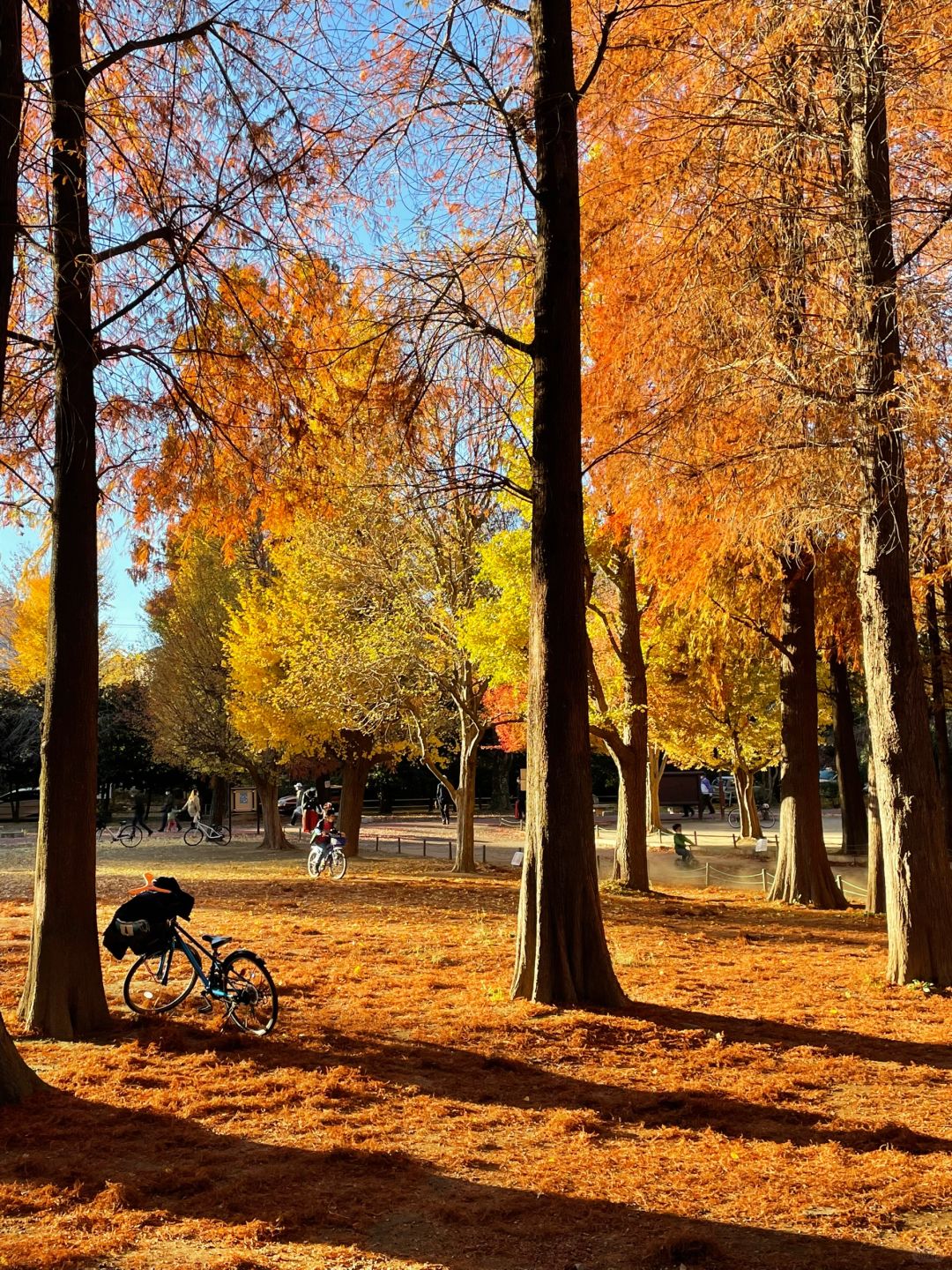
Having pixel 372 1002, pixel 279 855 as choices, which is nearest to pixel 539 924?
pixel 372 1002

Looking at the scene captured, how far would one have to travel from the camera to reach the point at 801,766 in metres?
16.7

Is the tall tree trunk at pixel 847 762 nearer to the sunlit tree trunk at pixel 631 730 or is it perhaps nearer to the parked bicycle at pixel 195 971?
the sunlit tree trunk at pixel 631 730

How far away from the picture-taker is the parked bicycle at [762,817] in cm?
4183

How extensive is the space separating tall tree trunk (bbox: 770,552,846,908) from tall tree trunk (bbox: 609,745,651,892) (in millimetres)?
2452

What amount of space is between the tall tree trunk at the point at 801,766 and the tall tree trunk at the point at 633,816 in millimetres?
2452

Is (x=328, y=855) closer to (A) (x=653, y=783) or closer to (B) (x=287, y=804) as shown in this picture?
(A) (x=653, y=783)

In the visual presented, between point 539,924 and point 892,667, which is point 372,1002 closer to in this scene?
point 539,924

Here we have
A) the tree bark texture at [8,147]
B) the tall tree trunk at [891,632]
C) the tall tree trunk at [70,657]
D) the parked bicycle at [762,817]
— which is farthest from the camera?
the parked bicycle at [762,817]

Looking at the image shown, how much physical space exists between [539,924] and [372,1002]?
149cm

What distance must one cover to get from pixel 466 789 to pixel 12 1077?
17.4m

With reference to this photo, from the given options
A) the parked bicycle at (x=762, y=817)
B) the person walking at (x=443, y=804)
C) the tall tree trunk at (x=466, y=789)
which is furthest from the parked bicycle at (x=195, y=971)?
the parked bicycle at (x=762, y=817)

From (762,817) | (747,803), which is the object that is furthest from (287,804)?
(762,817)

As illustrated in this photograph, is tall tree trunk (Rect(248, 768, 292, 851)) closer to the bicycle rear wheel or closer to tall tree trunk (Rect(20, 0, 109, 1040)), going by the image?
the bicycle rear wheel

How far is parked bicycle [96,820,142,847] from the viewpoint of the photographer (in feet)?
105
